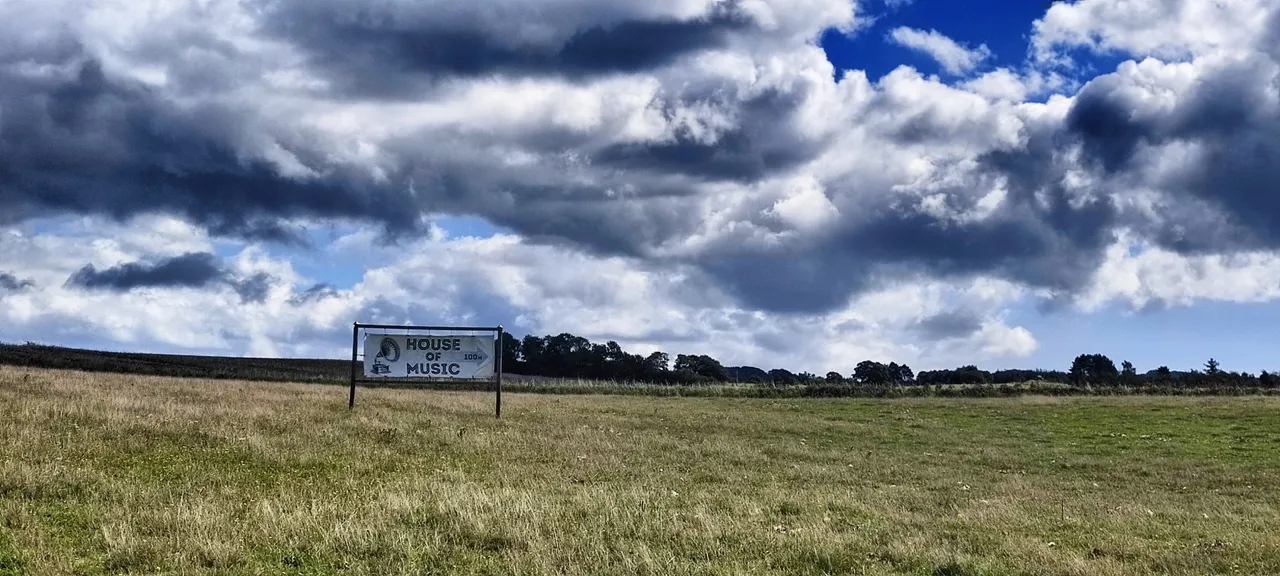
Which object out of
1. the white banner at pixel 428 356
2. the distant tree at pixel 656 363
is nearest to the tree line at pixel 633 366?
the distant tree at pixel 656 363

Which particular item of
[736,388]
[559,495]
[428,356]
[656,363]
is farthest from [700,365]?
[559,495]

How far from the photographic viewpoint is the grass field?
10.3m

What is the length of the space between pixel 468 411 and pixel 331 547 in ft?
71.1

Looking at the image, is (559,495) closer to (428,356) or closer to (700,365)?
(428,356)

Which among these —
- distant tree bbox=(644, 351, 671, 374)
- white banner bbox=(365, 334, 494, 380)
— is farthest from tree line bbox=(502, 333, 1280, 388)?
white banner bbox=(365, 334, 494, 380)

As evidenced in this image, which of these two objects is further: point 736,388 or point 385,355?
point 736,388

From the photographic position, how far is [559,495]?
1441 cm

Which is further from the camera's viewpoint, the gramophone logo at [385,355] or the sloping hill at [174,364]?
the sloping hill at [174,364]

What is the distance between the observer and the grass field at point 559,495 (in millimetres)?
10305

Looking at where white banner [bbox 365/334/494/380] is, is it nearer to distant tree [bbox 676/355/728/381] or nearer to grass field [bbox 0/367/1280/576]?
grass field [bbox 0/367/1280/576]

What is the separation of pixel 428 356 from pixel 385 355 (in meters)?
1.37

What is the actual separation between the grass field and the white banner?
1225 millimetres

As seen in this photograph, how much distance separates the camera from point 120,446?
1723 cm

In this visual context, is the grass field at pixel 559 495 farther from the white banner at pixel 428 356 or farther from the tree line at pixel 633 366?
the tree line at pixel 633 366
